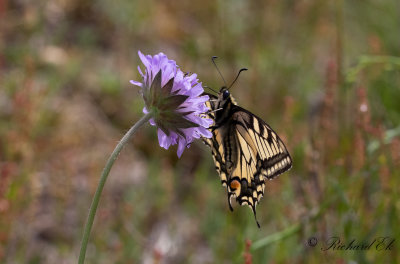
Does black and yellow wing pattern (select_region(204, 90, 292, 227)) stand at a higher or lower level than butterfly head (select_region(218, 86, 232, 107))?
lower

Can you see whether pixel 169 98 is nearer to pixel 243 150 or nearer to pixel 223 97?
pixel 223 97

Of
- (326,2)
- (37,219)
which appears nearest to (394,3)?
(326,2)

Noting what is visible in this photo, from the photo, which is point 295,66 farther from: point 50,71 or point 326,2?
point 50,71

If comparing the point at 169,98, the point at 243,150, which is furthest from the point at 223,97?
the point at 169,98

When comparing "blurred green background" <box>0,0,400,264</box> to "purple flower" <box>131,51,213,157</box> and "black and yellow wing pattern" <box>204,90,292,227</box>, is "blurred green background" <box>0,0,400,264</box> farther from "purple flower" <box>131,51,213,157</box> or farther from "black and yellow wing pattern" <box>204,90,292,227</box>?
"purple flower" <box>131,51,213,157</box>

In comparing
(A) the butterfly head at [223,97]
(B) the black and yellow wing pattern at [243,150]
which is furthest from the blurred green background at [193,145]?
(A) the butterfly head at [223,97]

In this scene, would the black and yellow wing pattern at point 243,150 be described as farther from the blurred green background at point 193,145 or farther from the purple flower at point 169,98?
the purple flower at point 169,98

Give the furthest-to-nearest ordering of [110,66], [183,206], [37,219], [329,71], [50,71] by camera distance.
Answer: [110,66] → [50,71] → [183,206] → [37,219] → [329,71]

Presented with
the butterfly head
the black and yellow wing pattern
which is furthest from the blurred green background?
the butterfly head
